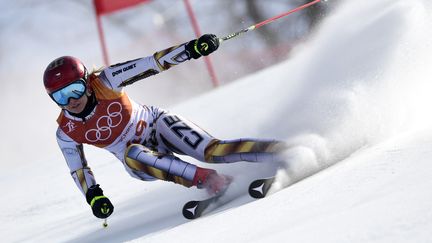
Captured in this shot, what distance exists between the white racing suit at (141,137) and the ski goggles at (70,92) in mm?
103

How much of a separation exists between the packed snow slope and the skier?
0.18 m

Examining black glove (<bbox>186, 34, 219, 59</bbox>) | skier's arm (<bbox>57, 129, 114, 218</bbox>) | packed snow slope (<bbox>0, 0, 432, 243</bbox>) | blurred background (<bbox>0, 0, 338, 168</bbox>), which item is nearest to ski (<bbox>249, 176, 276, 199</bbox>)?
packed snow slope (<bbox>0, 0, 432, 243</bbox>)

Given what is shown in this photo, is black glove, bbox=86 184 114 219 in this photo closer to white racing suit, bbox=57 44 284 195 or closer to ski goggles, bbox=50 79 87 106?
white racing suit, bbox=57 44 284 195

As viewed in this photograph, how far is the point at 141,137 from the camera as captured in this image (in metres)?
4.52

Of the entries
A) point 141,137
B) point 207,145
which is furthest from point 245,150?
point 141,137

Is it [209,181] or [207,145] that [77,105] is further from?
[209,181]

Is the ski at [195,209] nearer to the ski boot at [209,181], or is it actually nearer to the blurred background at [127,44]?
the ski boot at [209,181]

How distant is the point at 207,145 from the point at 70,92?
2.71 ft

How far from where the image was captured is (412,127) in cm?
404

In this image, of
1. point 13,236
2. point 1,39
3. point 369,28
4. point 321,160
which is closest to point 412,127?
point 321,160

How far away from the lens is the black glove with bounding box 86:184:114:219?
4.10 metres

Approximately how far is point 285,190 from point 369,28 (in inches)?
86.8

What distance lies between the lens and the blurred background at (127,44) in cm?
1341

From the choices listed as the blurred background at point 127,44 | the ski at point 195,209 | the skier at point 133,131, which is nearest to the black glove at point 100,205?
the skier at point 133,131
